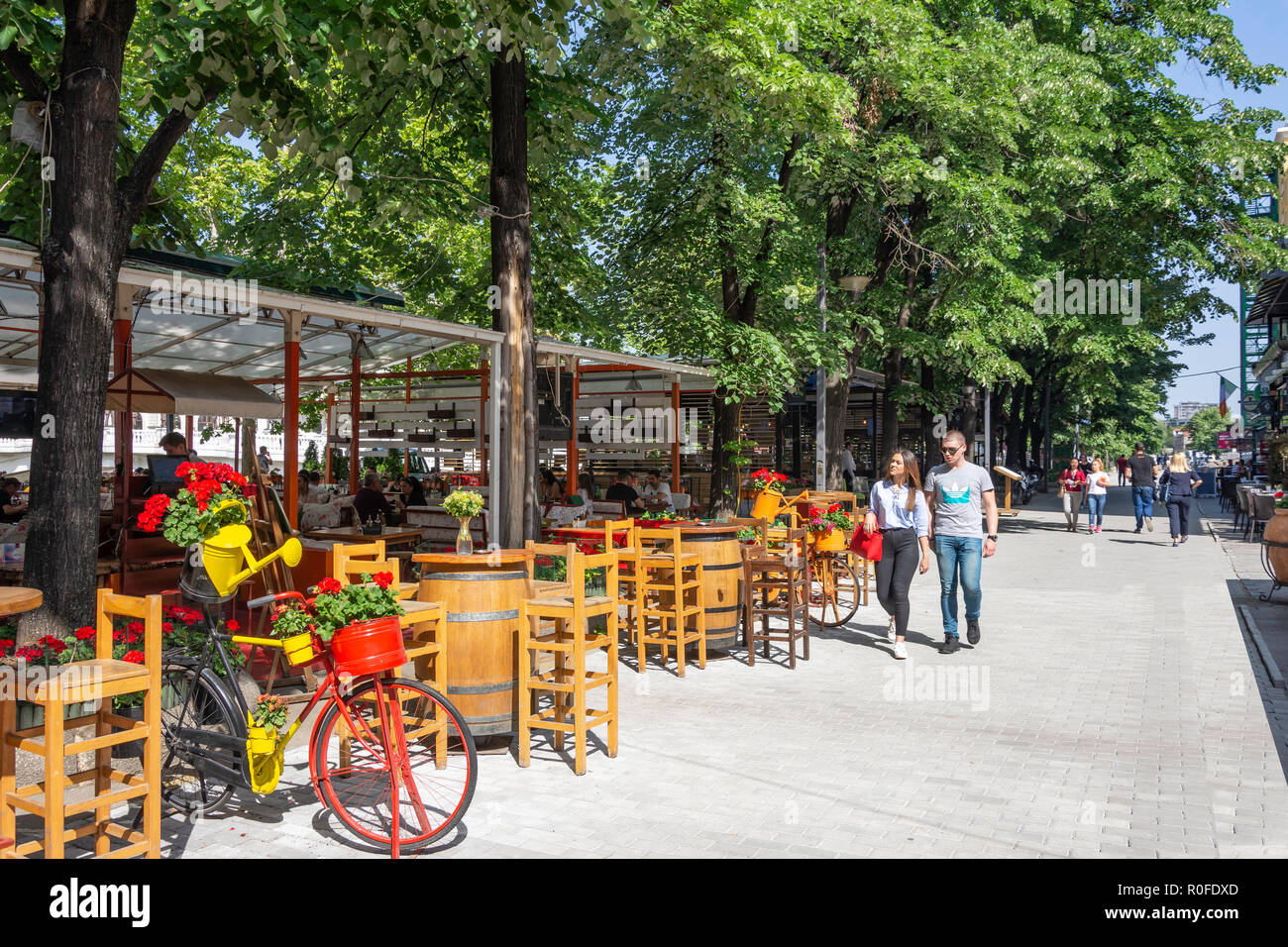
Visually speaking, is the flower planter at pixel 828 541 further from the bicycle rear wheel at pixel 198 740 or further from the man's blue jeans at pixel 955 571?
the bicycle rear wheel at pixel 198 740

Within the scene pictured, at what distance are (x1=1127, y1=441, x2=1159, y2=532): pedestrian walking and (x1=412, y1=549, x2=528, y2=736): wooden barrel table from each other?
17919mm

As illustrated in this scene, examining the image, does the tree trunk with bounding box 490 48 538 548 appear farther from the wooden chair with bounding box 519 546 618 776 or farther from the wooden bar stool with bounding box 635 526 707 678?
the wooden chair with bounding box 519 546 618 776

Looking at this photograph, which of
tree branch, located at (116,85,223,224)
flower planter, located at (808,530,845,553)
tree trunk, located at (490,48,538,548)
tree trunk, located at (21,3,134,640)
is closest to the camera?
tree trunk, located at (21,3,134,640)

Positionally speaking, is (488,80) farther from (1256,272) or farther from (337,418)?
(1256,272)

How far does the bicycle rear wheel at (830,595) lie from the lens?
10379 millimetres

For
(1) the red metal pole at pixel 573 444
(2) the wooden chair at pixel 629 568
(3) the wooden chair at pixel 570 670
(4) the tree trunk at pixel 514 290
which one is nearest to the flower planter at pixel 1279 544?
(2) the wooden chair at pixel 629 568

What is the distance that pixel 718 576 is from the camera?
855 centimetres

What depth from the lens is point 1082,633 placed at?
996 cm

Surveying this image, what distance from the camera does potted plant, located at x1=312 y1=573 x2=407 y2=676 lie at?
4195 mm

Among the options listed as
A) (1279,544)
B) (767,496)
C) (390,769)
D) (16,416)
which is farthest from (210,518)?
(16,416)

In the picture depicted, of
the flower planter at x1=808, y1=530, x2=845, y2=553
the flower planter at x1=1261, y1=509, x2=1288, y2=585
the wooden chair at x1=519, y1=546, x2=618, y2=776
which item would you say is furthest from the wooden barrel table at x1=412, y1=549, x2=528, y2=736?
the flower planter at x1=1261, y1=509, x2=1288, y2=585

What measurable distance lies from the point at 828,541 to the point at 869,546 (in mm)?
909

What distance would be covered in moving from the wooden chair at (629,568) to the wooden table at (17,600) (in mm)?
4239
